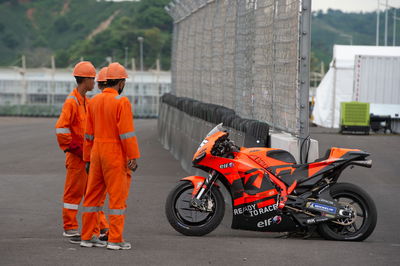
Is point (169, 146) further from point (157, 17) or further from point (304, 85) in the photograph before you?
point (157, 17)

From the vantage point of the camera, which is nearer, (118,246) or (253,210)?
(118,246)

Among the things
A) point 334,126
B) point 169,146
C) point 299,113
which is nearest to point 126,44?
point 334,126

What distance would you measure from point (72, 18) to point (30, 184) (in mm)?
164914

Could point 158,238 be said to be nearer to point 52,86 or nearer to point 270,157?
point 270,157

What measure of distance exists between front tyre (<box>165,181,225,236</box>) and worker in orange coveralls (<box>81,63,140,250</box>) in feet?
3.47

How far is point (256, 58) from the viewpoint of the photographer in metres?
13.4

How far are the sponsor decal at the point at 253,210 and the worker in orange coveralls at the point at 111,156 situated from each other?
144 centimetres

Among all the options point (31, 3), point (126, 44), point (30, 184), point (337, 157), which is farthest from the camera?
point (31, 3)

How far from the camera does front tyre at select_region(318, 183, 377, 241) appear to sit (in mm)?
9328

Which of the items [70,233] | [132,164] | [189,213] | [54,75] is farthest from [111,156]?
[54,75]

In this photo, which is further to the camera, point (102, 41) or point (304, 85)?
point (102, 41)

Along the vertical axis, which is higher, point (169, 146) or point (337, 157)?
point (337, 157)

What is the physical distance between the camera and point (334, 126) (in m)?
41.7

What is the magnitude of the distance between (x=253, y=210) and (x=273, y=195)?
26 cm
